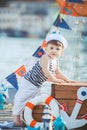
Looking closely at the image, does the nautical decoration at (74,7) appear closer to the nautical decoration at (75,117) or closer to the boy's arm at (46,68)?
the boy's arm at (46,68)

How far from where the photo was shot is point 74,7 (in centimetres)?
816

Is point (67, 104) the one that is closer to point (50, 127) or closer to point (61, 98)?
point (61, 98)

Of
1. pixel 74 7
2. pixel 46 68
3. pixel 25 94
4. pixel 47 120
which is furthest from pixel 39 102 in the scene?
pixel 74 7

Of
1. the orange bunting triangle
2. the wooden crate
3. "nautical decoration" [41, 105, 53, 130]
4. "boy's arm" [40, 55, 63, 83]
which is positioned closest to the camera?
"nautical decoration" [41, 105, 53, 130]

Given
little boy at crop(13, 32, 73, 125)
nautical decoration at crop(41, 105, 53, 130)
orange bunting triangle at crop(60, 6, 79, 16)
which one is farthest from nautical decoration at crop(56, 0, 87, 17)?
nautical decoration at crop(41, 105, 53, 130)

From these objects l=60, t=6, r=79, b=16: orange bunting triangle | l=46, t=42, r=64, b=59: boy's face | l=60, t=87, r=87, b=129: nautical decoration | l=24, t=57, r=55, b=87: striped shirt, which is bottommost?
l=60, t=87, r=87, b=129: nautical decoration

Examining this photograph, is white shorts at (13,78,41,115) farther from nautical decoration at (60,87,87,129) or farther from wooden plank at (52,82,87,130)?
nautical decoration at (60,87,87,129)

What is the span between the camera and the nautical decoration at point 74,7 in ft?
26.2

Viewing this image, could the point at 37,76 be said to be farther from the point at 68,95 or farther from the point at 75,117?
the point at 75,117

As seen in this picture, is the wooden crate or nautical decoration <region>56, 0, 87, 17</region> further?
nautical decoration <region>56, 0, 87, 17</region>

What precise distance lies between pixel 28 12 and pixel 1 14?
296cm

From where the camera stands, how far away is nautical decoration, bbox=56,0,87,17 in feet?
26.2

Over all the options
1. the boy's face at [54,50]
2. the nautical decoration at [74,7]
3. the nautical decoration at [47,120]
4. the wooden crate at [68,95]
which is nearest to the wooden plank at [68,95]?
the wooden crate at [68,95]

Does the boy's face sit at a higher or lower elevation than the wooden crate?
higher
